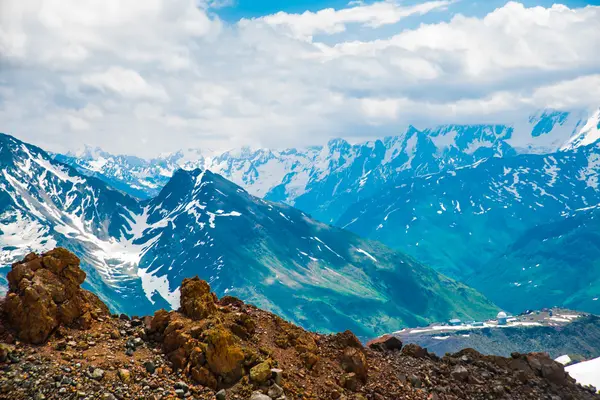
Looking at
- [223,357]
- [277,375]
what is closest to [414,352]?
[277,375]

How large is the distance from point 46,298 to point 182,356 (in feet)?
33.2

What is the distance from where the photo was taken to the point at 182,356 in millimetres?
41812

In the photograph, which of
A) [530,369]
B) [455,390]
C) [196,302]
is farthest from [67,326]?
[530,369]

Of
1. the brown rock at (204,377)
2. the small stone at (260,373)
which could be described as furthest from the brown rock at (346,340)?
the brown rock at (204,377)

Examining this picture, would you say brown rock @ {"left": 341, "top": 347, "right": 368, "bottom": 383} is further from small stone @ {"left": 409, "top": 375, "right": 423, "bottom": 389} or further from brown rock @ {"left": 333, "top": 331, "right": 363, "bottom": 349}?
small stone @ {"left": 409, "top": 375, "right": 423, "bottom": 389}

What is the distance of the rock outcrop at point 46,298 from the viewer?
1556 inches

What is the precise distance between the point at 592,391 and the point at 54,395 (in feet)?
177

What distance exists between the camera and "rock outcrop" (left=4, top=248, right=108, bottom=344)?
39.5m

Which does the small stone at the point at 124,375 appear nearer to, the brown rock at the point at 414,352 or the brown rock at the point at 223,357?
the brown rock at the point at 223,357

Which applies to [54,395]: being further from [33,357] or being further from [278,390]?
[278,390]

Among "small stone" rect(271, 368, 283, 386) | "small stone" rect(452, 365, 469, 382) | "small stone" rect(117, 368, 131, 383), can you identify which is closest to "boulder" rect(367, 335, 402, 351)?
"small stone" rect(452, 365, 469, 382)

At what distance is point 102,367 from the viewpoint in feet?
126

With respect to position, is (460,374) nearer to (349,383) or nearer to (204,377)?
(349,383)

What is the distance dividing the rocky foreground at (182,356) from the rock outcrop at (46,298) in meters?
0.07
